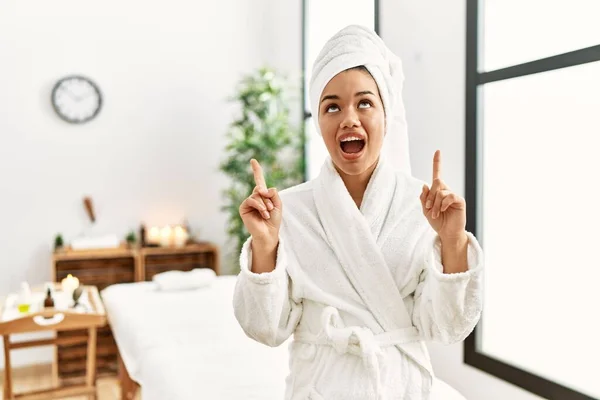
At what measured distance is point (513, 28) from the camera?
2322mm

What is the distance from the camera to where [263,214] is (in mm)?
950

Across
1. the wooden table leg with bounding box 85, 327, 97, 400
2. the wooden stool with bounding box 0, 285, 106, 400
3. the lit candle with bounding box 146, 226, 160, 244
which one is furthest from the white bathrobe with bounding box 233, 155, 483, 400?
the lit candle with bounding box 146, 226, 160, 244

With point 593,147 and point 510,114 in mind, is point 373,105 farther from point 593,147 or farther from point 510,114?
point 510,114

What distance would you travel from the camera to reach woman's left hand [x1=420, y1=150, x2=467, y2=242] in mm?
917

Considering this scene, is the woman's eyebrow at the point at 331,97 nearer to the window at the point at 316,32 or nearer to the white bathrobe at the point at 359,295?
the white bathrobe at the point at 359,295

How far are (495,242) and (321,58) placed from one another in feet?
5.32

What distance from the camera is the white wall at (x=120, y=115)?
388cm

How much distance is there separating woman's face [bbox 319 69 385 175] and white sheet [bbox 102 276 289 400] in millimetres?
905

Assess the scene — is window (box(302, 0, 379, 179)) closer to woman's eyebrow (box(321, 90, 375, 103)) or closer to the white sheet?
the white sheet

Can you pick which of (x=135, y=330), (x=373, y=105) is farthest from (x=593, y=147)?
(x=135, y=330)

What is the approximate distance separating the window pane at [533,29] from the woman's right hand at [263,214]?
5.05 ft

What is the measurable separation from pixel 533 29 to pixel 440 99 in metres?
0.51

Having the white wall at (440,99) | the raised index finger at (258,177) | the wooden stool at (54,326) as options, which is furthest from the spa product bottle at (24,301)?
the raised index finger at (258,177)

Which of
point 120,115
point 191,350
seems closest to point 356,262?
point 191,350
